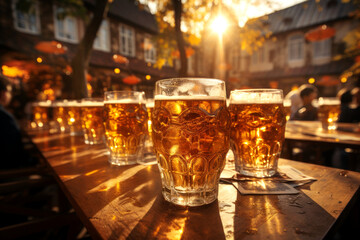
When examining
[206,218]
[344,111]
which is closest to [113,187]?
[206,218]

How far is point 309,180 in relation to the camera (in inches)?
29.7

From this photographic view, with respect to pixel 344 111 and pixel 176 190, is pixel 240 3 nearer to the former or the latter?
pixel 344 111

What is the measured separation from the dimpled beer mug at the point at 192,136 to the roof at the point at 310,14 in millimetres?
16939

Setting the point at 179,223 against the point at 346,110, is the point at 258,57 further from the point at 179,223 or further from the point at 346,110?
the point at 179,223

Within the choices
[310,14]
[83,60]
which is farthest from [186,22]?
[310,14]

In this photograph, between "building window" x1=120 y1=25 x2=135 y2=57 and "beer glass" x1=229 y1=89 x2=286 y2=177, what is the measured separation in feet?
41.0

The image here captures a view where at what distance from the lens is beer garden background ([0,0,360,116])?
700cm

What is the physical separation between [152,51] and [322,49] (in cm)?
1309

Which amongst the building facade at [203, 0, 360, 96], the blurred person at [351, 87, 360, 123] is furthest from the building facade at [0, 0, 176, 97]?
the building facade at [203, 0, 360, 96]

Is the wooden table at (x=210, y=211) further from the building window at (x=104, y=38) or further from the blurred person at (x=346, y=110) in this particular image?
the building window at (x=104, y=38)

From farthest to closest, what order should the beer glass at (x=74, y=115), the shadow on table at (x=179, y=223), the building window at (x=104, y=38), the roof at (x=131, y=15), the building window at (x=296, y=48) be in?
the building window at (x=296, y=48)
the roof at (x=131, y=15)
the building window at (x=104, y=38)
the beer glass at (x=74, y=115)
the shadow on table at (x=179, y=223)

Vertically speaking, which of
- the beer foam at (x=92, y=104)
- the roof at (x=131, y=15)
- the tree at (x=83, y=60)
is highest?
the roof at (x=131, y=15)

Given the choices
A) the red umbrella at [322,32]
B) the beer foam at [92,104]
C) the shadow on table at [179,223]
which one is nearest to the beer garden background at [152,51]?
the beer foam at [92,104]

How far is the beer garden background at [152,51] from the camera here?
7001 millimetres
